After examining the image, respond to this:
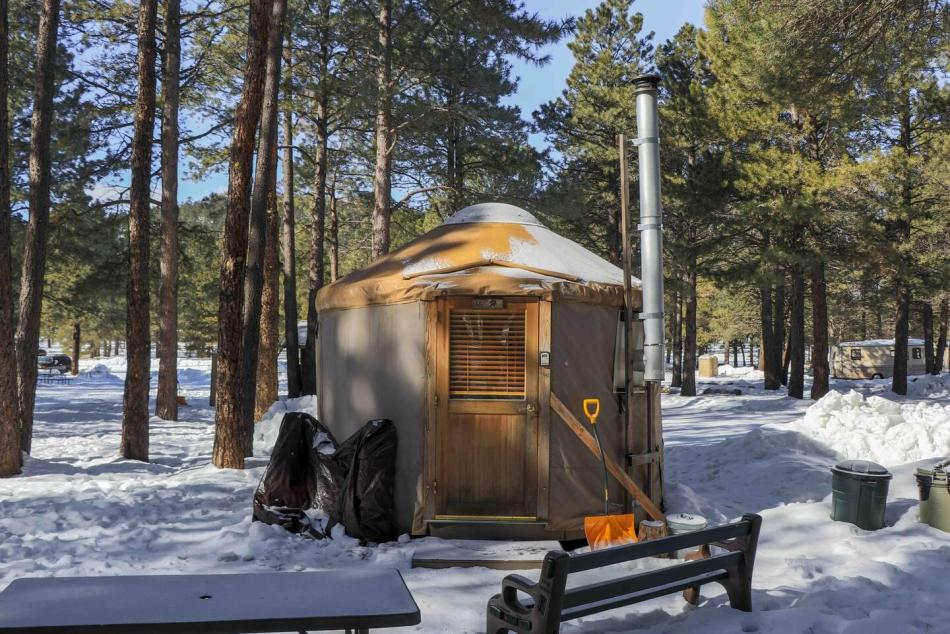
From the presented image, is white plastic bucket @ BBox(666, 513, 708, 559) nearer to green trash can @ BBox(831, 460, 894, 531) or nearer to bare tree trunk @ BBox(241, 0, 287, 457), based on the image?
green trash can @ BBox(831, 460, 894, 531)

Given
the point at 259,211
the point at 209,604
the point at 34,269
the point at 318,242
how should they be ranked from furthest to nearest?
the point at 318,242, the point at 34,269, the point at 259,211, the point at 209,604

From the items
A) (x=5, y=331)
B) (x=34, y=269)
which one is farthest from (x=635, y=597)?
(x=34, y=269)

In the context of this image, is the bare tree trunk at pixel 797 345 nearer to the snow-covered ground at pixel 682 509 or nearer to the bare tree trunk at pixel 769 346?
the bare tree trunk at pixel 769 346

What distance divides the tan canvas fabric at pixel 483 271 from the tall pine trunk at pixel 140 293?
2.92 m

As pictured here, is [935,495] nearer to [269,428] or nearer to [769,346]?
[269,428]

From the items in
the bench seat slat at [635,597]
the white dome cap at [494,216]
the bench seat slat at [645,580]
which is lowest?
the bench seat slat at [635,597]

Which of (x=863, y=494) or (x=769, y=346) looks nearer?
(x=863, y=494)

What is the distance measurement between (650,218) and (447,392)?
6.48 ft

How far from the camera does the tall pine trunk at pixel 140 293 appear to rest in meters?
7.99

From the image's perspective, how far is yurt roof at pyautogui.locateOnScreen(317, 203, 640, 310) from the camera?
5191 mm

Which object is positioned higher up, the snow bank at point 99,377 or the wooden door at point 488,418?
the wooden door at point 488,418

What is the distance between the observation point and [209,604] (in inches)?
95.8

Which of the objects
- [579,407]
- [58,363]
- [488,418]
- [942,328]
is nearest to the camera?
[488,418]

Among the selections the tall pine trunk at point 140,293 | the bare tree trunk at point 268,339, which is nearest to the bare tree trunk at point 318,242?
the bare tree trunk at point 268,339
